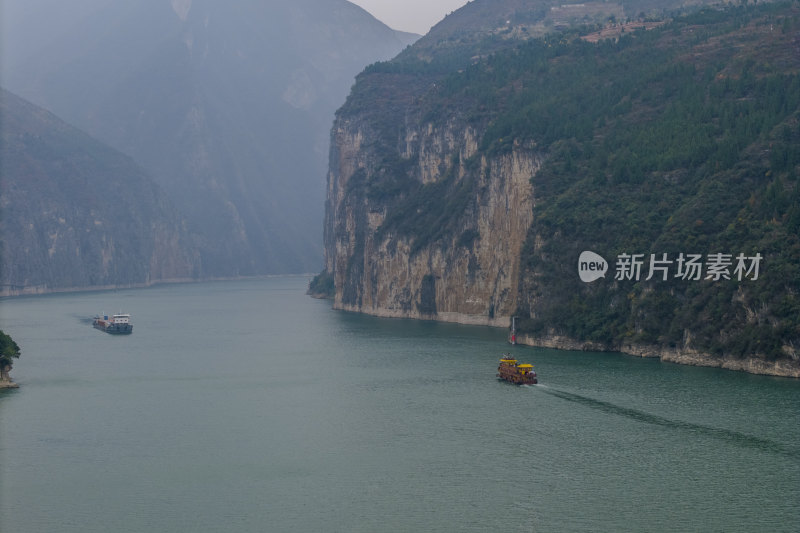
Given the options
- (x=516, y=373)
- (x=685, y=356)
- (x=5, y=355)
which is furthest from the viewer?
(x=685, y=356)

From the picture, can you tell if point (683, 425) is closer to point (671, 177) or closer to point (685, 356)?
point (685, 356)

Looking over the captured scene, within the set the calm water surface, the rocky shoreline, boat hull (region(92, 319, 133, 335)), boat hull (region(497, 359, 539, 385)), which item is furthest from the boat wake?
boat hull (region(92, 319, 133, 335))

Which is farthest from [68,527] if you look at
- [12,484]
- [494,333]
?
[494,333]

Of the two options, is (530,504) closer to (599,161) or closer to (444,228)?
(599,161)

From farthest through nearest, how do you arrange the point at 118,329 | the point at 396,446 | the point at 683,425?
the point at 118,329 < the point at 683,425 < the point at 396,446

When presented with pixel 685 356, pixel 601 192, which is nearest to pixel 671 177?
pixel 601 192

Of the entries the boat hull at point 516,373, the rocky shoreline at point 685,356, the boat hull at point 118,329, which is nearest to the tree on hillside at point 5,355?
the boat hull at point 516,373

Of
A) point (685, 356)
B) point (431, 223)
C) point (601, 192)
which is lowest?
point (685, 356)

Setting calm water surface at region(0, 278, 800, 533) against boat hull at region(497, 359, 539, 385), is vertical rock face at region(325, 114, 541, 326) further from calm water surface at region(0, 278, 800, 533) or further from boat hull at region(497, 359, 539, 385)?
boat hull at region(497, 359, 539, 385)
